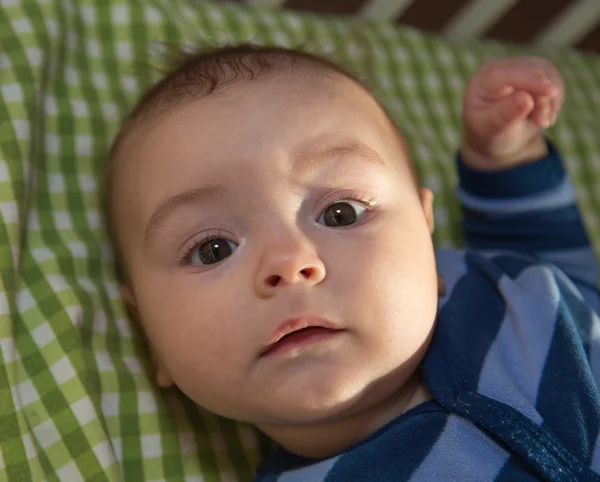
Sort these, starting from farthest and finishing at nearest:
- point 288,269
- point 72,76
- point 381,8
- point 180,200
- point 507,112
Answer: point 381,8 < point 72,76 < point 507,112 < point 180,200 < point 288,269

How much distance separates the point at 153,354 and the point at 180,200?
0.86ft

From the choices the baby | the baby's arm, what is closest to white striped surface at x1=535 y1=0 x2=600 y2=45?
the baby's arm

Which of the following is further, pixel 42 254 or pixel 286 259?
pixel 42 254

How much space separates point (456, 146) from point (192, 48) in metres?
0.52

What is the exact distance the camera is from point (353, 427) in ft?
3.04

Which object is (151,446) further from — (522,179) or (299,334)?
(522,179)

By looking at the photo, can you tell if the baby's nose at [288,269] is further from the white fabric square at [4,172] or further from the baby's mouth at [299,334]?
the white fabric square at [4,172]

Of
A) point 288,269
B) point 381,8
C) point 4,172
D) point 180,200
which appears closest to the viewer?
point 288,269

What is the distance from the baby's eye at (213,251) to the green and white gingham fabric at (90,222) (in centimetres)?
21

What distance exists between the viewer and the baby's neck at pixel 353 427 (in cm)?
93

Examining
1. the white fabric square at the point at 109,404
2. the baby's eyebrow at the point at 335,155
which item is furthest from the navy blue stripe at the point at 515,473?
the white fabric square at the point at 109,404

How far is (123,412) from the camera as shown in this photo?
0.98m

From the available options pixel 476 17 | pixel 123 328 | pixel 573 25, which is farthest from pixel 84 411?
pixel 573 25

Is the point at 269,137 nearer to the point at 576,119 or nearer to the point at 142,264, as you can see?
the point at 142,264
